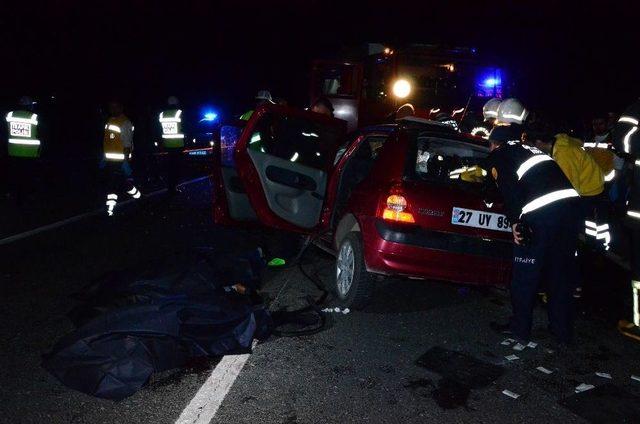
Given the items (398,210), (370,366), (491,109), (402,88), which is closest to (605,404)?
(370,366)

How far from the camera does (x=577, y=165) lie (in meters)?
5.34

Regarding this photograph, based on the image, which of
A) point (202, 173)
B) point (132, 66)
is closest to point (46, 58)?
point (132, 66)

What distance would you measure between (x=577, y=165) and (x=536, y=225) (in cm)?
143

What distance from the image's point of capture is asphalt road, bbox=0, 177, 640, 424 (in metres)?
3.24

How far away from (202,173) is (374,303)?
40.0 ft

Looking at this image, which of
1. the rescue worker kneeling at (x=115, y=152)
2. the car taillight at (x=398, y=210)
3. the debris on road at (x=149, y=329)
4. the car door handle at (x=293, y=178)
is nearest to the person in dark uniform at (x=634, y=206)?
the car taillight at (x=398, y=210)

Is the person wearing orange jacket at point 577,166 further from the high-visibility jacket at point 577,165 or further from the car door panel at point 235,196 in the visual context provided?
the car door panel at point 235,196

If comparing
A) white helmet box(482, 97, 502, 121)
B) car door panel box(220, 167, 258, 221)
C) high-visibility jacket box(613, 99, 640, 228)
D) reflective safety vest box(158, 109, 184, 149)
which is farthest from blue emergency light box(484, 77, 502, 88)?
car door panel box(220, 167, 258, 221)

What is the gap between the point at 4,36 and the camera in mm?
20719

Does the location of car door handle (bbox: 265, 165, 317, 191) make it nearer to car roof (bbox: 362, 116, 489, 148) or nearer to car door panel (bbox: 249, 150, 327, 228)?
car door panel (bbox: 249, 150, 327, 228)

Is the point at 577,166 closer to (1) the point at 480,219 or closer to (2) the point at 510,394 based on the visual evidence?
(1) the point at 480,219

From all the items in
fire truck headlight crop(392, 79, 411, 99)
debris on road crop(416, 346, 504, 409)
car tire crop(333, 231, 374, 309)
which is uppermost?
fire truck headlight crop(392, 79, 411, 99)

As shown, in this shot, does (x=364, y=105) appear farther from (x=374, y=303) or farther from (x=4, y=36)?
(x=4, y=36)

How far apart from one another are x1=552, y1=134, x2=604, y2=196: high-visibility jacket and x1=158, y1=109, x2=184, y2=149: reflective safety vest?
793 cm
